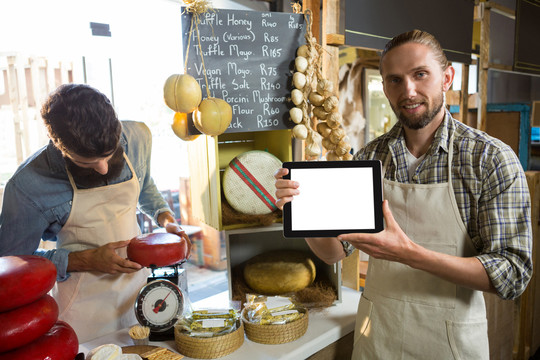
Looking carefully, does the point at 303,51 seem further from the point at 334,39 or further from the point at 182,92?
the point at 182,92

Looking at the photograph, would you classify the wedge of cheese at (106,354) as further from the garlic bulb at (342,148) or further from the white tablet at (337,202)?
the garlic bulb at (342,148)

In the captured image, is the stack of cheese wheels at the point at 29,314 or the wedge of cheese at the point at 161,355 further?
the wedge of cheese at the point at 161,355

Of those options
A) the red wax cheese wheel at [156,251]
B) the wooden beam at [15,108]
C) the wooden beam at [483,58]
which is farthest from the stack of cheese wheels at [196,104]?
the wooden beam at [483,58]

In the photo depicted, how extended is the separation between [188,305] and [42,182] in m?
0.73

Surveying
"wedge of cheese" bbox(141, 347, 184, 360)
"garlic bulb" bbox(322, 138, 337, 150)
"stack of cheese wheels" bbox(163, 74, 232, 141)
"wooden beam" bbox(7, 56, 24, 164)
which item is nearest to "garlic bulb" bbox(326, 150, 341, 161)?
"garlic bulb" bbox(322, 138, 337, 150)

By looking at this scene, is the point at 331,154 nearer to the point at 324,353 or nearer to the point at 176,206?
the point at 324,353

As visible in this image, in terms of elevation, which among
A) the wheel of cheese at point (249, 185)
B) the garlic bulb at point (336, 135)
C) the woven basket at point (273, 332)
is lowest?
the woven basket at point (273, 332)

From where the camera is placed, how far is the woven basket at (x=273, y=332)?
57.4 inches

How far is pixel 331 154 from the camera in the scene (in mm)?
1874

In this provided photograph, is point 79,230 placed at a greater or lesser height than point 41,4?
lesser

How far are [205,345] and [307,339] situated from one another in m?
0.39

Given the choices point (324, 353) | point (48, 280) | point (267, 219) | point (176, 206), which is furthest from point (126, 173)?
point (176, 206)

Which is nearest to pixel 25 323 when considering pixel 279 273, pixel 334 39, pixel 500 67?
pixel 279 273

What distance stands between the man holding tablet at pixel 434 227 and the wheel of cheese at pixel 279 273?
31 centimetres
